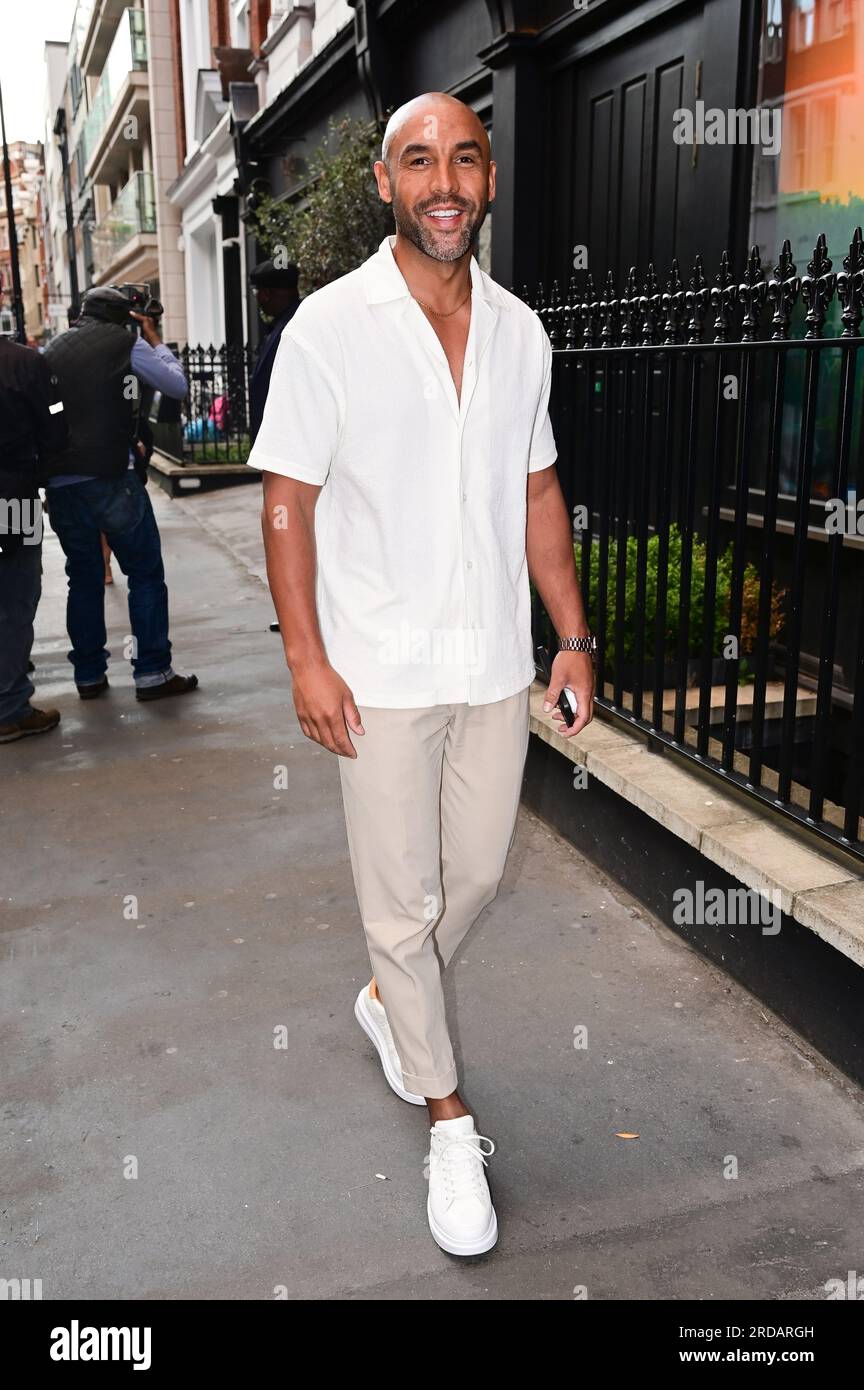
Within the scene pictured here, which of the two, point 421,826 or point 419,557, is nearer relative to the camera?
point 419,557

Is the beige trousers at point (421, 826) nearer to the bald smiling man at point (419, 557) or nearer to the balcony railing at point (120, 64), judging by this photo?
the bald smiling man at point (419, 557)

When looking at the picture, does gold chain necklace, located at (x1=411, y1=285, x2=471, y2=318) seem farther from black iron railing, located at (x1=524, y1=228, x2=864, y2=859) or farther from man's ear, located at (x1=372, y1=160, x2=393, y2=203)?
black iron railing, located at (x1=524, y1=228, x2=864, y2=859)

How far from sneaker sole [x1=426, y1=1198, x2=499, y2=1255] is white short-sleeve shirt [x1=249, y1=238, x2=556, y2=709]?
1067 mm

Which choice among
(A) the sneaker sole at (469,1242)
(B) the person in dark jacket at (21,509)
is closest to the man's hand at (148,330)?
(B) the person in dark jacket at (21,509)

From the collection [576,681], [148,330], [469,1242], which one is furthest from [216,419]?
[469,1242]

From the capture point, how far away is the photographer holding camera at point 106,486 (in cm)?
618

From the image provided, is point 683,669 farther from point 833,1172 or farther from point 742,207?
point 742,207

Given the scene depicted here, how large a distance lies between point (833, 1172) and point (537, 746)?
2349mm

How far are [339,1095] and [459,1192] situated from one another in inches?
23.6

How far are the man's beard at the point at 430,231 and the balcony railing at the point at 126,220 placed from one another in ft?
98.3

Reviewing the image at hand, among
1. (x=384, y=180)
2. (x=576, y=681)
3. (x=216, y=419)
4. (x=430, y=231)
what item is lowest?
(x=576, y=681)

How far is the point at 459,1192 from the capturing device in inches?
99.0

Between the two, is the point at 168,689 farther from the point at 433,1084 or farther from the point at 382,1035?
the point at 433,1084
